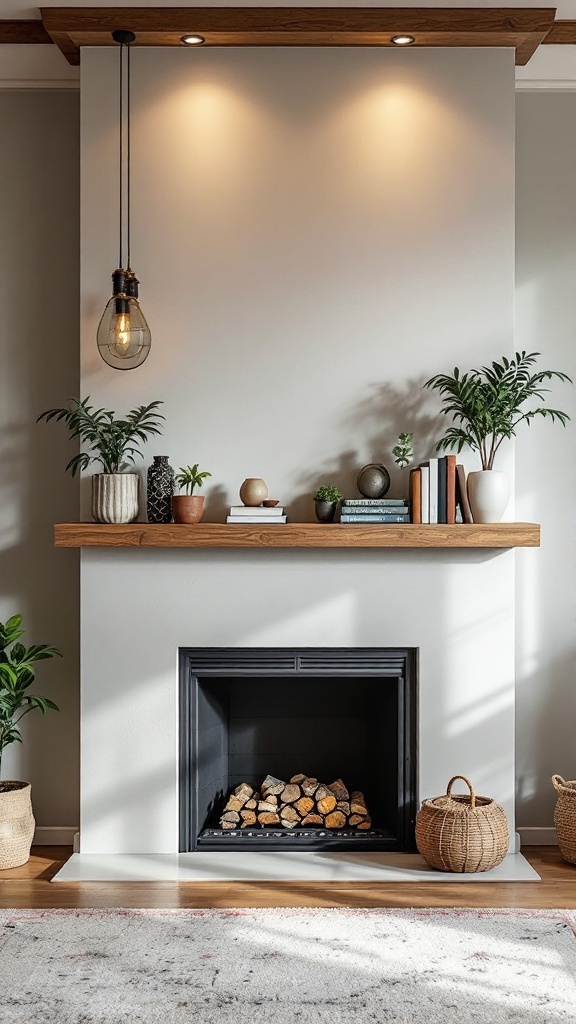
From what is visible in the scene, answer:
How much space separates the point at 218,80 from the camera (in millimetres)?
3492

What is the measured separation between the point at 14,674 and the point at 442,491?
165 centimetres

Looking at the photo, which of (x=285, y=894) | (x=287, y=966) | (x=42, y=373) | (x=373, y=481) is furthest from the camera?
(x=42, y=373)

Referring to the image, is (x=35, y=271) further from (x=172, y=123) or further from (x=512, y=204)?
(x=512, y=204)

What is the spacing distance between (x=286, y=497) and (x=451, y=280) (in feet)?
3.27

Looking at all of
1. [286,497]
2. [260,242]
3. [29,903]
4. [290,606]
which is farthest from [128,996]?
[260,242]

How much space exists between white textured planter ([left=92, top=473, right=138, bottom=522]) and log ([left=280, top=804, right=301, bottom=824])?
1.23m

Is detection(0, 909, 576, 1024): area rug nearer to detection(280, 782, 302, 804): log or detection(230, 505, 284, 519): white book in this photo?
detection(280, 782, 302, 804): log

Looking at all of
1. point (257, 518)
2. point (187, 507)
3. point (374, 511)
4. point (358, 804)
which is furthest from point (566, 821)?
point (187, 507)

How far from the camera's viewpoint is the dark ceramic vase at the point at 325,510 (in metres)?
3.41

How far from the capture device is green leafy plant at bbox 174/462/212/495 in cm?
344

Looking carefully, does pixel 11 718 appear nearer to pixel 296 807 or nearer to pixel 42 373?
pixel 296 807

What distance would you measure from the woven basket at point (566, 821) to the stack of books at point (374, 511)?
114 centimetres

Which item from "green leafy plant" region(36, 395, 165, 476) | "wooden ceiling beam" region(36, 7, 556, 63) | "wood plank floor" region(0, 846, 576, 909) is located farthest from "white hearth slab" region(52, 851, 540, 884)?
"wooden ceiling beam" region(36, 7, 556, 63)

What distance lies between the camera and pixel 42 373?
376 cm
